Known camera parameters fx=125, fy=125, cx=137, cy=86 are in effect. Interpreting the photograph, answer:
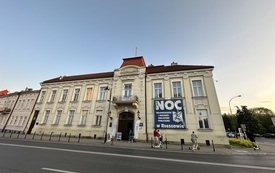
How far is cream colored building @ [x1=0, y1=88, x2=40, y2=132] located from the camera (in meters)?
27.5

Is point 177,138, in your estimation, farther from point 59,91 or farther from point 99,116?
point 59,91

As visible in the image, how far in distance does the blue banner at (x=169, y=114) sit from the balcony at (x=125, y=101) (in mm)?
3175

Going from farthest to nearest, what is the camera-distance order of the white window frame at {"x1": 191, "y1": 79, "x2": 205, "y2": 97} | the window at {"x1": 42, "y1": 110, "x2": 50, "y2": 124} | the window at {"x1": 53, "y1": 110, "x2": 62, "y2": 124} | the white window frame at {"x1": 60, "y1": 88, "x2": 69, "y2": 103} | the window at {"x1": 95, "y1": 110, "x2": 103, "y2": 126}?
the white window frame at {"x1": 60, "y1": 88, "x2": 69, "y2": 103}, the window at {"x1": 42, "y1": 110, "x2": 50, "y2": 124}, the window at {"x1": 53, "y1": 110, "x2": 62, "y2": 124}, the window at {"x1": 95, "y1": 110, "x2": 103, "y2": 126}, the white window frame at {"x1": 191, "y1": 79, "x2": 205, "y2": 97}

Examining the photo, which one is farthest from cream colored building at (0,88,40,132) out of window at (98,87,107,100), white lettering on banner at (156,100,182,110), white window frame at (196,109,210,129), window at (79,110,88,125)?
white window frame at (196,109,210,129)

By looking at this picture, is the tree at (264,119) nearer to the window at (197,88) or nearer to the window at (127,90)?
the window at (197,88)

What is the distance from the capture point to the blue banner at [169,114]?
681 inches

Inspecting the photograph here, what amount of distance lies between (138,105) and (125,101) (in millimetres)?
2163

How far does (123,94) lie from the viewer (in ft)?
69.9

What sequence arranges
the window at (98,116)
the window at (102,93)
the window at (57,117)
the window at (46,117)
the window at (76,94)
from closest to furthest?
the window at (98,116), the window at (102,93), the window at (57,117), the window at (46,117), the window at (76,94)

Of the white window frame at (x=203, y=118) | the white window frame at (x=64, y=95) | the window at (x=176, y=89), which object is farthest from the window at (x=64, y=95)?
the white window frame at (x=203, y=118)

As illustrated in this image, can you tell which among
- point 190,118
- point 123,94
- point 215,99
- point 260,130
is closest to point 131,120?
point 123,94

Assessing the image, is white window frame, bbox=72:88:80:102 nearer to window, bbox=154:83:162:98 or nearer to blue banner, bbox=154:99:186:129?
window, bbox=154:83:162:98

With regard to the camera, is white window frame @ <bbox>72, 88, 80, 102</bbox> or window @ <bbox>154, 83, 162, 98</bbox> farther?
white window frame @ <bbox>72, 88, 80, 102</bbox>

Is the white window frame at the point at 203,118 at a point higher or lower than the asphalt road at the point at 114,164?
higher
